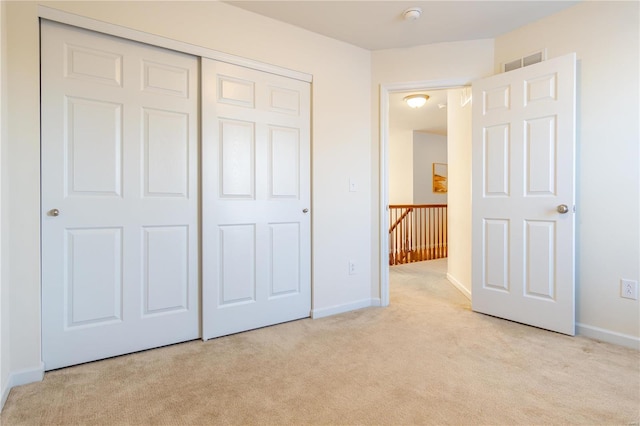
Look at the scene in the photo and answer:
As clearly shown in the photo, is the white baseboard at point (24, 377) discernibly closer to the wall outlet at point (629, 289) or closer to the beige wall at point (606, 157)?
the beige wall at point (606, 157)

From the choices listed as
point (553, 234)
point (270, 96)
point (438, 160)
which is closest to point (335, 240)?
point (270, 96)

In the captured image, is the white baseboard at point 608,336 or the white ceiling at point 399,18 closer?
the white baseboard at point 608,336

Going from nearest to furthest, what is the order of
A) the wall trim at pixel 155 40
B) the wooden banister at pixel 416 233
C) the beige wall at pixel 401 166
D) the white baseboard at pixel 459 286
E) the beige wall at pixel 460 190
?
the wall trim at pixel 155 40 < the white baseboard at pixel 459 286 < the beige wall at pixel 460 190 < the wooden banister at pixel 416 233 < the beige wall at pixel 401 166

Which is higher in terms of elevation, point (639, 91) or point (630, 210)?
point (639, 91)

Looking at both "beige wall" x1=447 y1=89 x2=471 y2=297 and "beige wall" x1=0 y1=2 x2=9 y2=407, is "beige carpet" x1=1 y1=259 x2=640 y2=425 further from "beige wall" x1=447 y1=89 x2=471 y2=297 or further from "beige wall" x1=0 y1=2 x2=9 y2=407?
"beige wall" x1=447 y1=89 x2=471 y2=297

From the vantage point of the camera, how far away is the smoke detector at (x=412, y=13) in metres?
2.48

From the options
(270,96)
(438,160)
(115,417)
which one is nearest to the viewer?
(115,417)

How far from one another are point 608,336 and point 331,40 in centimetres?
308

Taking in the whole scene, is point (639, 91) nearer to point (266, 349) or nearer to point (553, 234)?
point (553, 234)

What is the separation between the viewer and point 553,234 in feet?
8.21

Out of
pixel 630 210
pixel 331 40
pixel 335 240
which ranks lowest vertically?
pixel 335 240

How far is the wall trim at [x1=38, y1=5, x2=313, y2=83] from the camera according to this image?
187 cm

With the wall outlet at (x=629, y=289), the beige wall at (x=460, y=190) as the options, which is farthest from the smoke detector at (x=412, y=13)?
the wall outlet at (x=629, y=289)

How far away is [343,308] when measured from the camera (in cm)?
299
